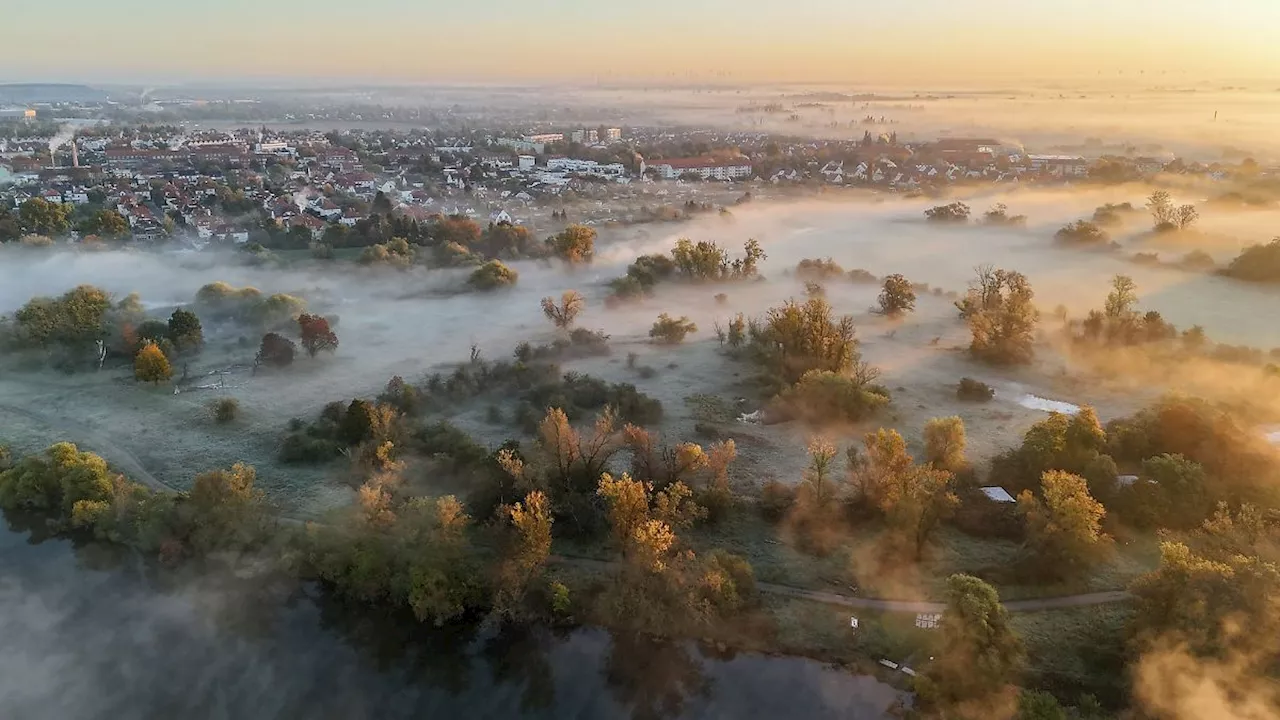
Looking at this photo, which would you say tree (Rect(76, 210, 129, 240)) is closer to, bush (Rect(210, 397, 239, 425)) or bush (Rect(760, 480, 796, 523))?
bush (Rect(210, 397, 239, 425))

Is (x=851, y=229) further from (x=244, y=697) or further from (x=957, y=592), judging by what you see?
(x=244, y=697)

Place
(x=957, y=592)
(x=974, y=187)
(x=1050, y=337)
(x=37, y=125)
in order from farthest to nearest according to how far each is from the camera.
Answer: (x=37, y=125), (x=974, y=187), (x=1050, y=337), (x=957, y=592)

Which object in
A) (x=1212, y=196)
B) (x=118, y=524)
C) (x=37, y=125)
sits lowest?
(x=118, y=524)

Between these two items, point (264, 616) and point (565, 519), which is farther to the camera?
point (565, 519)

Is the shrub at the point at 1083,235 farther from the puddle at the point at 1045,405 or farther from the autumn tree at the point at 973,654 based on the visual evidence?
the autumn tree at the point at 973,654

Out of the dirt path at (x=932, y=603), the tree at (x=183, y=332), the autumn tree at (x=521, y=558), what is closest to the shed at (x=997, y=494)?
the dirt path at (x=932, y=603)

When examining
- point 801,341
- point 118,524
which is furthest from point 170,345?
point 801,341

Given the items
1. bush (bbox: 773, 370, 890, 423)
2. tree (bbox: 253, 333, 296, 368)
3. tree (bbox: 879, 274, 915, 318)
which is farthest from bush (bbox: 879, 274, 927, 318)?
tree (bbox: 253, 333, 296, 368)
